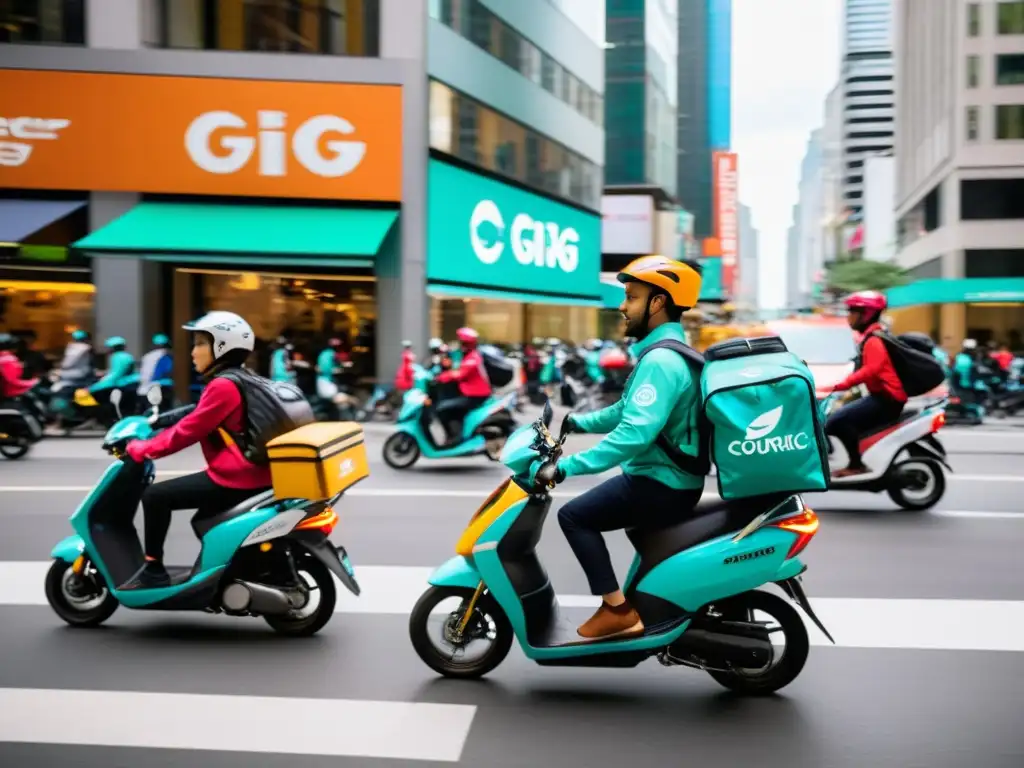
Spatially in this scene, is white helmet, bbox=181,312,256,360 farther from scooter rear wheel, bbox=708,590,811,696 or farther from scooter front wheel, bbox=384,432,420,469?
scooter front wheel, bbox=384,432,420,469

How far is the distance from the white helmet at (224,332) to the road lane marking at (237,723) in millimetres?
1653

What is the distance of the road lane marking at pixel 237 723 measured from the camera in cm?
408

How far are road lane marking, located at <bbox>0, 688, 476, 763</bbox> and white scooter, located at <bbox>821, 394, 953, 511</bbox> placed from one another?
576cm

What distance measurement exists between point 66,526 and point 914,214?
232 feet

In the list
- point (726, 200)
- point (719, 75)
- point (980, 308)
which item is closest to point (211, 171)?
point (980, 308)

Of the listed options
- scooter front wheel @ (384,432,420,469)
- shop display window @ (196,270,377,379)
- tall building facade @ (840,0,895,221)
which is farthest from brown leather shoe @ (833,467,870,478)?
tall building facade @ (840,0,895,221)

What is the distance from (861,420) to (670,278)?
18.4 feet

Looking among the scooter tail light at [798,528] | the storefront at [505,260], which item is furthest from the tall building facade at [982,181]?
the scooter tail light at [798,528]

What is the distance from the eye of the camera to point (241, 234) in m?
22.1

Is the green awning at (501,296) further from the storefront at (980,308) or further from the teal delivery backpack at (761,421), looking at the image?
the storefront at (980,308)

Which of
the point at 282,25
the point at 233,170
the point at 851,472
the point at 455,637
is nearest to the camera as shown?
the point at 455,637

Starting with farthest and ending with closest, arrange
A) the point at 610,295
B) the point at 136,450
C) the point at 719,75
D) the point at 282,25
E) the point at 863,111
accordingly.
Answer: the point at 719,75, the point at 863,111, the point at 610,295, the point at 282,25, the point at 136,450

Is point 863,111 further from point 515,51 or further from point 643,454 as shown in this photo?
point 643,454

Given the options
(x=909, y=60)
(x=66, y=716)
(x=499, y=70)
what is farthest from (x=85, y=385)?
(x=909, y=60)
